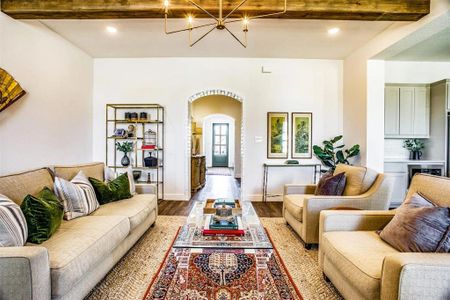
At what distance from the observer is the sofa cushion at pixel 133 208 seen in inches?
105

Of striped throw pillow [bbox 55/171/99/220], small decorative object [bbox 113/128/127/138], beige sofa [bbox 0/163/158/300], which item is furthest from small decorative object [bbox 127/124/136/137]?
striped throw pillow [bbox 55/171/99/220]

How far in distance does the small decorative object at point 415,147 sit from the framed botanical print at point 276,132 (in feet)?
8.01

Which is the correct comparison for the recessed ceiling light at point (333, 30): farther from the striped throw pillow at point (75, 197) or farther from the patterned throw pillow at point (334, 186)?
the striped throw pillow at point (75, 197)

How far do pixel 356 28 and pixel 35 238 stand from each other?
184 inches

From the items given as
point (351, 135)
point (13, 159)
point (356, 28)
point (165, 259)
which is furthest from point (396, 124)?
point (13, 159)

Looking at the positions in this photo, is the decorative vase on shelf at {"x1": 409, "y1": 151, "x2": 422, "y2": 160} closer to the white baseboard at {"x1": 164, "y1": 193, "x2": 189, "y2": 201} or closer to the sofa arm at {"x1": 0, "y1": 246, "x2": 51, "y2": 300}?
the white baseboard at {"x1": 164, "y1": 193, "x2": 189, "y2": 201}

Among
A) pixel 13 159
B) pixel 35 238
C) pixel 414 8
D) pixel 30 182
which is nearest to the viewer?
pixel 35 238

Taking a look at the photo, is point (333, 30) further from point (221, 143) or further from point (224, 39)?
point (221, 143)

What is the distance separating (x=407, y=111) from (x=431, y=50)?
1102mm

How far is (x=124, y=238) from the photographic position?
246cm

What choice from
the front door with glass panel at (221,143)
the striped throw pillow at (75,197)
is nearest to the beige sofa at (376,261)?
the striped throw pillow at (75,197)

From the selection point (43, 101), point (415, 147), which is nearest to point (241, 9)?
point (43, 101)

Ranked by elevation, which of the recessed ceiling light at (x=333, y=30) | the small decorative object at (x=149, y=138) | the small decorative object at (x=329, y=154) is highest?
the recessed ceiling light at (x=333, y=30)

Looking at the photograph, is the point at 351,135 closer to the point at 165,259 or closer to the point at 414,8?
the point at 414,8
